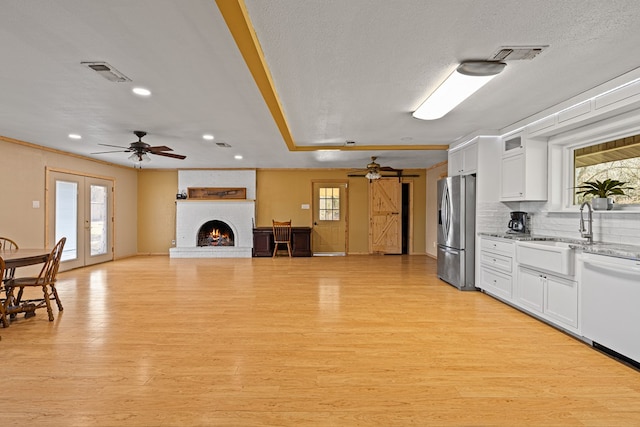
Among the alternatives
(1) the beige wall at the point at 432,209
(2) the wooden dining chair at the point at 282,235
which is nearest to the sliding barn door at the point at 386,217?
(1) the beige wall at the point at 432,209

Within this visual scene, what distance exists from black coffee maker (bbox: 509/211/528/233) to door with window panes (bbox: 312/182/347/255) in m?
5.23

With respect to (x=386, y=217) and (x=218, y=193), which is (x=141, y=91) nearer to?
(x=218, y=193)

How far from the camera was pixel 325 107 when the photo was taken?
3.90 meters

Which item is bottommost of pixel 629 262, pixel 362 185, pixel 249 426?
pixel 249 426

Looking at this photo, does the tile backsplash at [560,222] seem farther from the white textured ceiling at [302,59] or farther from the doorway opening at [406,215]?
the doorway opening at [406,215]

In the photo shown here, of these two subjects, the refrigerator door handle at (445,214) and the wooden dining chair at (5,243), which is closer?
the wooden dining chair at (5,243)

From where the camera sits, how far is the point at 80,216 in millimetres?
7102

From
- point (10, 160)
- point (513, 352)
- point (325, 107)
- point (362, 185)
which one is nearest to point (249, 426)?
point (513, 352)

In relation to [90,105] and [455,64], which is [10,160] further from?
[455,64]

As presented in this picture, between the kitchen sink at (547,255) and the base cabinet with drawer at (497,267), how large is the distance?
0.81 feet

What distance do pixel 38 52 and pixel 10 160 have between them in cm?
432

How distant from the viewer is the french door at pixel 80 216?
252 inches

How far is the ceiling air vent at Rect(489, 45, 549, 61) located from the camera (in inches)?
97.0

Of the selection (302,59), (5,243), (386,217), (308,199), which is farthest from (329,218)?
(302,59)
